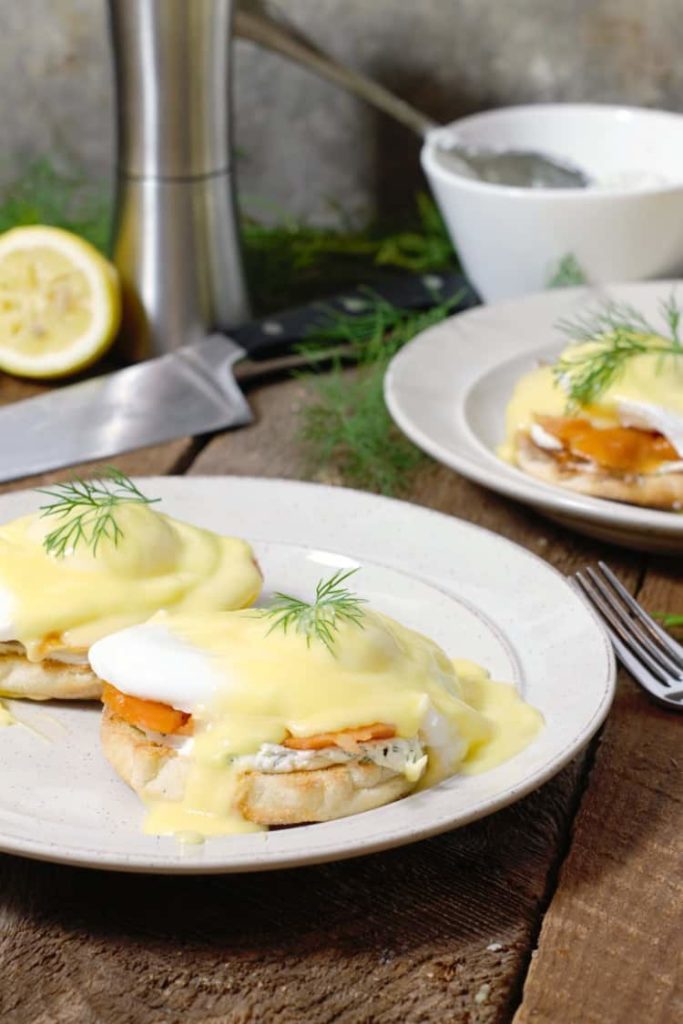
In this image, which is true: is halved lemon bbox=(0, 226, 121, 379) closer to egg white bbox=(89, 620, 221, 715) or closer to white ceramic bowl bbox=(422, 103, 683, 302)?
white ceramic bowl bbox=(422, 103, 683, 302)

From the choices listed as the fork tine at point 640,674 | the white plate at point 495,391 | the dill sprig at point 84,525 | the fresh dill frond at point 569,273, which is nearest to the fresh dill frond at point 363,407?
the white plate at point 495,391

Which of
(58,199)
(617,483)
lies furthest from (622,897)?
(58,199)

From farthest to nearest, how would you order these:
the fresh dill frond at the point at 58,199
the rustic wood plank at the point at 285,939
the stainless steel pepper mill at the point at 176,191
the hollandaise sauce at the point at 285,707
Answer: the fresh dill frond at the point at 58,199
the stainless steel pepper mill at the point at 176,191
the hollandaise sauce at the point at 285,707
the rustic wood plank at the point at 285,939

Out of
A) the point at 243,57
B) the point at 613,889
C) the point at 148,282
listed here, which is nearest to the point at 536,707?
the point at 613,889

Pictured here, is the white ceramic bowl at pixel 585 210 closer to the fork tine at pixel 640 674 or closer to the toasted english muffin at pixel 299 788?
the fork tine at pixel 640 674

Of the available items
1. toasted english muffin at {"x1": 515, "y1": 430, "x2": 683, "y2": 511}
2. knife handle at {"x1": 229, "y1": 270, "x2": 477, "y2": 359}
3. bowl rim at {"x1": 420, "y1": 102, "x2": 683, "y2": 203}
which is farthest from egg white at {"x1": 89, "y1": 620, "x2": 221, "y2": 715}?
bowl rim at {"x1": 420, "y1": 102, "x2": 683, "y2": 203}
